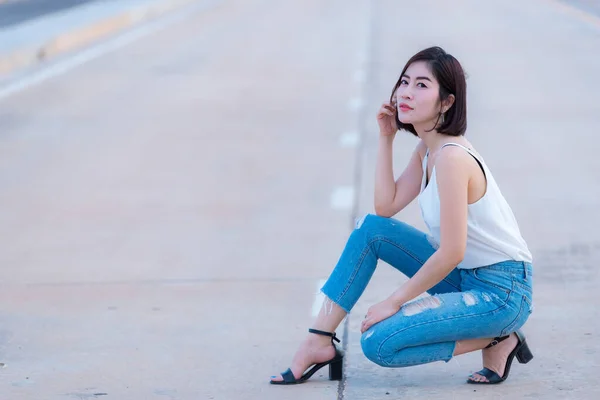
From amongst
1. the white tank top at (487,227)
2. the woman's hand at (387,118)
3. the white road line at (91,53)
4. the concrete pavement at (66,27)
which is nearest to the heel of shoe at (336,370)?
the white tank top at (487,227)

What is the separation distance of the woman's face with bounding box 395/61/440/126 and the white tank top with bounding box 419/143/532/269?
21cm

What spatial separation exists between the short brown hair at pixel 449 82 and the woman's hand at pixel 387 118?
0.29 metres

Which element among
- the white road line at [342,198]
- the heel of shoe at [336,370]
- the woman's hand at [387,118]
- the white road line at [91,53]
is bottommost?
the white road line at [91,53]

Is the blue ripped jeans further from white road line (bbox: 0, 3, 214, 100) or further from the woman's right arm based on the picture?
white road line (bbox: 0, 3, 214, 100)

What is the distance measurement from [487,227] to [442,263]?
0.26 meters

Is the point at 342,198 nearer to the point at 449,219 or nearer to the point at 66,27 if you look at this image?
the point at 449,219

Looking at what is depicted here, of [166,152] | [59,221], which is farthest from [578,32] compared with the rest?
[59,221]

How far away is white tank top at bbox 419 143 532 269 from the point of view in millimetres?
4574

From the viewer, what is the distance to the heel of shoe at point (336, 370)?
488 cm

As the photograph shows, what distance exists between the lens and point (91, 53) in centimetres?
2161

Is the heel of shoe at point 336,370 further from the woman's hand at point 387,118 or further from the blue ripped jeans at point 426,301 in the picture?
the woman's hand at point 387,118

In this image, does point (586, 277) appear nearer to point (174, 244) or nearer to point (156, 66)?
point (174, 244)

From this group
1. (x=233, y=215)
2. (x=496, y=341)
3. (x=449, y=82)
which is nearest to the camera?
(x=449, y=82)

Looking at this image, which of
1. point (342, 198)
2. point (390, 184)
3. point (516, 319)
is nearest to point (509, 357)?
point (516, 319)
